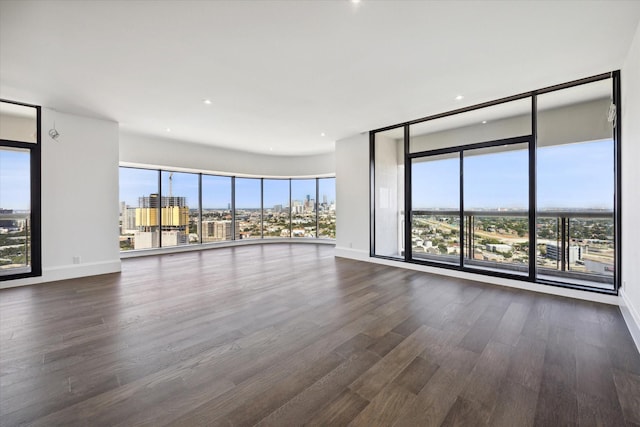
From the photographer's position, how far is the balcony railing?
3627mm

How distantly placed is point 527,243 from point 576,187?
0.99 metres

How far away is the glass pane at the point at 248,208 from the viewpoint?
8.85m

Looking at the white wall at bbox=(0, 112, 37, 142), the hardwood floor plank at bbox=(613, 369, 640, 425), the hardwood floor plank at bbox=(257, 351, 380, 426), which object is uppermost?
the white wall at bbox=(0, 112, 37, 142)

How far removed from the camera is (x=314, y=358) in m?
2.13

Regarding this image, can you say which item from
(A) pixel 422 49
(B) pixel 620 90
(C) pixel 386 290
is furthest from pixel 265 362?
(B) pixel 620 90

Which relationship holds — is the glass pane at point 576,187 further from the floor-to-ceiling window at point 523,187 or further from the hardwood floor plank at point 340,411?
the hardwood floor plank at point 340,411

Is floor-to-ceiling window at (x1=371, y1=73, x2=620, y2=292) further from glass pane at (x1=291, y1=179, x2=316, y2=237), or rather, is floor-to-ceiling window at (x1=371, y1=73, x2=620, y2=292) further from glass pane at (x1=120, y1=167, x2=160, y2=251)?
glass pane at (x1=120, y1=167, x2=160, y2=251)

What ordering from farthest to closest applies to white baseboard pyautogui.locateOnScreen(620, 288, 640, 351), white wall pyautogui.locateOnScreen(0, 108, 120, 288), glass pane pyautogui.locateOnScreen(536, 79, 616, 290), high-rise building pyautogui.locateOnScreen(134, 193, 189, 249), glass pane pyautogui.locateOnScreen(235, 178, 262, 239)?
glass pane pyautogui.locateOnScreen(235, 178, 262, 239) → high-rise building pyautogui.locateOnScreen(134, 193, 189, 249) → white wall pyautogui.locateOnScreen(0, 108, 120, 288) → glass pane pyautogui.locateOnScreen(536, 79, 616, 290) → white baseboard pyautogui.locateOnScreen(620, 288, 640, 351)

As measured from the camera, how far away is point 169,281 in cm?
442

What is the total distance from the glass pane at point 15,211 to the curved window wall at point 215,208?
2.19m

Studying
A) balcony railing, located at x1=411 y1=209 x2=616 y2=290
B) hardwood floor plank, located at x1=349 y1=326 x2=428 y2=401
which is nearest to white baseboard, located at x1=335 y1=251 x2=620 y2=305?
balcony railing, located at x1=411 y1=209 x2=616 y2=290

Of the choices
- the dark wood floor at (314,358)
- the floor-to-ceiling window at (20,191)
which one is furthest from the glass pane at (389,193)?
the floor-to-ceiling window at (20,191)

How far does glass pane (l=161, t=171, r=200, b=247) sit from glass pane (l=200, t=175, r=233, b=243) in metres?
0.24

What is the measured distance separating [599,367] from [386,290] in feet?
7.16
